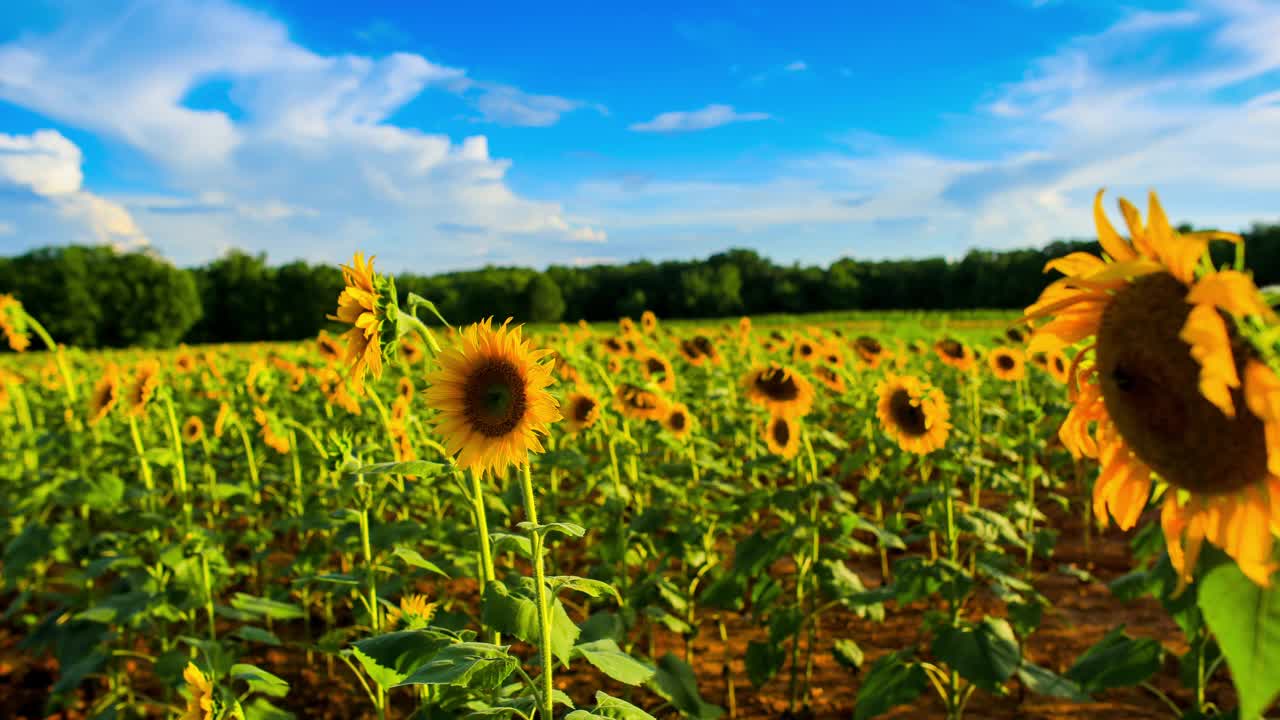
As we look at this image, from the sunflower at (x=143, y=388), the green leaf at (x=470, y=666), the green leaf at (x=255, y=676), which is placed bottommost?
the green leaf at (x=255, y=676)

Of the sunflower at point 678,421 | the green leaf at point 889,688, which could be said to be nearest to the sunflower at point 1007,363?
the sunflower at point 678,421

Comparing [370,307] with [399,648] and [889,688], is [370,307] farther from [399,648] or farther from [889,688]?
[889,688]

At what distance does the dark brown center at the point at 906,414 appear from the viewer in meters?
3.56

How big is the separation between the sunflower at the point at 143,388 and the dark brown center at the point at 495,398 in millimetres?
2783

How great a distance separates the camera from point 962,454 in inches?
141

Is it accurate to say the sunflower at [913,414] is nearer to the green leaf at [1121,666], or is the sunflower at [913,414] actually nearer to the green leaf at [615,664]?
the green leaf at [1121,666]

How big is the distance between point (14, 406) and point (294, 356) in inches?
106

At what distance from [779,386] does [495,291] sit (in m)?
60.5

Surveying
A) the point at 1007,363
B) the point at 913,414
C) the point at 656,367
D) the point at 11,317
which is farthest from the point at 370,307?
the point at 1007,363

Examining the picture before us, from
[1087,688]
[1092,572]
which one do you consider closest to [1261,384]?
[1087,688]

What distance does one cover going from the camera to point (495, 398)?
1917mm

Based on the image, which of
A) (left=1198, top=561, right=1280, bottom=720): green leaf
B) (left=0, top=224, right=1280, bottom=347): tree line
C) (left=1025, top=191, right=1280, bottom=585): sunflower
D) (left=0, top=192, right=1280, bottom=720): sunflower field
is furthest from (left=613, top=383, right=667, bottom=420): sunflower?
(left=0, top=224, right=1280, bottom=347): tree line

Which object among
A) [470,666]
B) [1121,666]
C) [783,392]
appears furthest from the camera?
[783,392]

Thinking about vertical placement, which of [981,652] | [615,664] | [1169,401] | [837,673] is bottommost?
[837,673]
